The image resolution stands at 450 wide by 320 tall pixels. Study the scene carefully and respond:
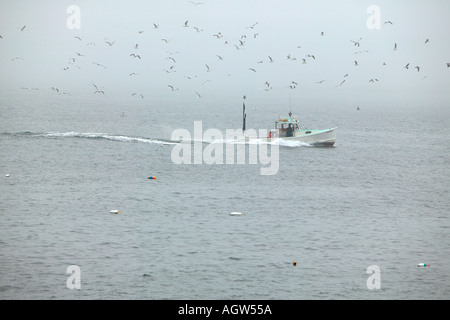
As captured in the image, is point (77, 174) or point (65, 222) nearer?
point (65, 222)

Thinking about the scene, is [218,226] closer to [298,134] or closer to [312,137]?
[298,134]

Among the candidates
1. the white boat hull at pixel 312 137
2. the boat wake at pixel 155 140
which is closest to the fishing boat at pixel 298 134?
the white boat hull at pixel 312 137

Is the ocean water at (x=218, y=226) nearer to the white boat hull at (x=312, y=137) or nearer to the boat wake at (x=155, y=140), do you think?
the boat wake at (x=155, y=140)

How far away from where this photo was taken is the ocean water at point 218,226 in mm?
33281

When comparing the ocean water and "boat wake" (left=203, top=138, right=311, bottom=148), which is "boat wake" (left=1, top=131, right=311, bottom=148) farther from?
the ocean water

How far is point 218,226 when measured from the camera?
4456 cm

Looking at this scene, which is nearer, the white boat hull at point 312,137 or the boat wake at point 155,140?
the boat wake at point 155,140
